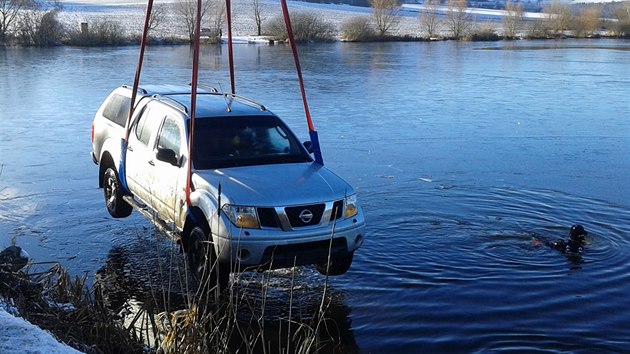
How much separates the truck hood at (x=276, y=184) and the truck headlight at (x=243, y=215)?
0.16 feet

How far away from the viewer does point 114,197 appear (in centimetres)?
987

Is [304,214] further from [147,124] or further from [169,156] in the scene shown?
[147,124]

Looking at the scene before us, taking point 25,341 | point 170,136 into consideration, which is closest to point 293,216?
point 170,136

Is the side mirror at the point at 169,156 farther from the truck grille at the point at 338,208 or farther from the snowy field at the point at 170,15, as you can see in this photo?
the snowy field at the point at 170,15

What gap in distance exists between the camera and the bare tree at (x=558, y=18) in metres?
75.8

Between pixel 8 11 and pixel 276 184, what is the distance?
50.6 meters

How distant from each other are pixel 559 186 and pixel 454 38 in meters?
58.4

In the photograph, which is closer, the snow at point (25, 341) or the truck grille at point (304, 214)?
the snow at point (25, 341)

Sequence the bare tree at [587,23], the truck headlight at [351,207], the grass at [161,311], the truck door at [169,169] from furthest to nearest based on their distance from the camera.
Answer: the bare tree at [587,23] → the truck door at [169,169] → the truck headlight at [351,207] → the grass at [161,311]

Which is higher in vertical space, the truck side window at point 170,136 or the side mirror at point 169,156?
the truck side window at point 170,136

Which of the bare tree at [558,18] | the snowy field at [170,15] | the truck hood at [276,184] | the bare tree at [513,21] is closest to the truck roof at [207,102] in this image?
the truck hood at [276,184]

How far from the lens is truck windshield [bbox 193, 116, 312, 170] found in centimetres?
812

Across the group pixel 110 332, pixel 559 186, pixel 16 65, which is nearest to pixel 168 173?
pixel 110 332

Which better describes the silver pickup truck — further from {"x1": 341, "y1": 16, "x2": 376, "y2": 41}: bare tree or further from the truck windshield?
{"x1": 341, "y1": 16, "x2": 376, "y2": 41}: bare tree
